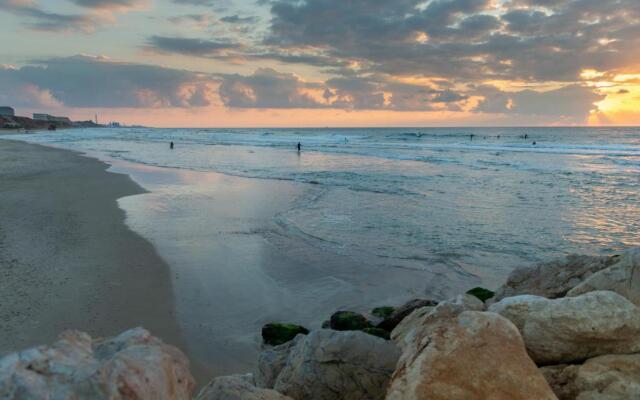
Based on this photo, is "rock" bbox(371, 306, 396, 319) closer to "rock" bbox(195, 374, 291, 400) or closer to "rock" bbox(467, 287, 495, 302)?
"rock" bbox(467, 287, 495, 302)

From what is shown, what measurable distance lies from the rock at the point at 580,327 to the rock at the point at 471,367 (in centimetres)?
74

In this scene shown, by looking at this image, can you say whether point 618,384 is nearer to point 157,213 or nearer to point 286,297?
point 286,297

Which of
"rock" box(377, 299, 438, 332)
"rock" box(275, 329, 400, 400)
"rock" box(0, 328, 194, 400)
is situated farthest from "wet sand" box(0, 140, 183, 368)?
"rock" box(0, 328, 194, 400)

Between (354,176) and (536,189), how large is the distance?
889cm

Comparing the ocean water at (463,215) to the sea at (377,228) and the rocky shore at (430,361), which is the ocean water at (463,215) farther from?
the rocky shore at (430,361)

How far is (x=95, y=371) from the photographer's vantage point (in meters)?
2.35

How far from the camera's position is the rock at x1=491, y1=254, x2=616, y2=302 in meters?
5.72

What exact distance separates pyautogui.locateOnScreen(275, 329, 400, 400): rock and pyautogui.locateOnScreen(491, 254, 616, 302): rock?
2.56m

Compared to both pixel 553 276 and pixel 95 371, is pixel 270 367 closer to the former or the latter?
pixel 95 371

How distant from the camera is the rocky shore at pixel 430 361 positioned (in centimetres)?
237

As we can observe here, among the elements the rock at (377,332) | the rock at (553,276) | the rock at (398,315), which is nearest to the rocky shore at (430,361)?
the rock at (377,332)

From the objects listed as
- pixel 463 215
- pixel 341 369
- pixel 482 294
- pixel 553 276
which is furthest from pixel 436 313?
pixel 463 215

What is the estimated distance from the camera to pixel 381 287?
27.5 ft

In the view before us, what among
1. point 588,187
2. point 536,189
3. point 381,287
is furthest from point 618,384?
point 588,187
